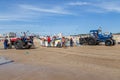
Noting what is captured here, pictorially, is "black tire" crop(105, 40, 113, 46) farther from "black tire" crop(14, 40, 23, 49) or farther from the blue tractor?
"black tire" crop(14, 40, 23, 49)

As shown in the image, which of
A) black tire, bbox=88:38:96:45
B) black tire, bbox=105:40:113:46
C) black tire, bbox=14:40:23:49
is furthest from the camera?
black tire, bbox=88:38:96:45

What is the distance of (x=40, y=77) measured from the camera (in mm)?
11164

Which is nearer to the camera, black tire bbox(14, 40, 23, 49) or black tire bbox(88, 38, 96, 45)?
black tire bbox(14, 40, 23, 49)

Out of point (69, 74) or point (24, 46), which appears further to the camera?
point (24, 46)

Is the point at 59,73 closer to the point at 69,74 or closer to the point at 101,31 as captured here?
the point at 69,74

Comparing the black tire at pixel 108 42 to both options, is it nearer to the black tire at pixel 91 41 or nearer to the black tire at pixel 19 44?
the black tire at pixel 91 41

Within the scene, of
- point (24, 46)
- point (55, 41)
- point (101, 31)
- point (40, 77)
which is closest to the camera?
point (40, 77)

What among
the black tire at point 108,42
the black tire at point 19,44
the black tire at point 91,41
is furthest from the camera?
the black tire at point 91,41

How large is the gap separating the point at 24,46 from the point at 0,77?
18.5 m

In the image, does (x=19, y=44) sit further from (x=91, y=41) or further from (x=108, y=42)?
(x=108, y=42)

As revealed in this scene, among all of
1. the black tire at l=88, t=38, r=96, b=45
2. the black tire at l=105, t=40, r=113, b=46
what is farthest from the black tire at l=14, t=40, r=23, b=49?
the black tire at l=105, t=40, r=113, b=46

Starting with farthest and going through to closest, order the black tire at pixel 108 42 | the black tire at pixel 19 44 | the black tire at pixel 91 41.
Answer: the black tire at pixel 91 41 → the black tire at pixel 108 42 → the black tire at pixel 19 44

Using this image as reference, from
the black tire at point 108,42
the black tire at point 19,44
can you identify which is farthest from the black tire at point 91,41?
the black tire at point 19,44

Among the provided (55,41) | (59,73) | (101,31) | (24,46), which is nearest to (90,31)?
(101,31)
